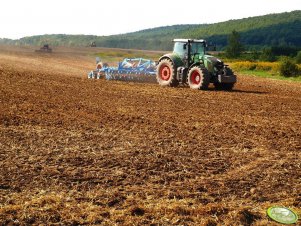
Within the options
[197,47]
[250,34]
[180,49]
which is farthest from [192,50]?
[250,34]

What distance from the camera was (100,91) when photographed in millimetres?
15648

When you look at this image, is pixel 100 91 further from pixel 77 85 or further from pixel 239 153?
pixel 239 153

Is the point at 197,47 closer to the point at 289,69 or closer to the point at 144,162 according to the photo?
the point at 144,162

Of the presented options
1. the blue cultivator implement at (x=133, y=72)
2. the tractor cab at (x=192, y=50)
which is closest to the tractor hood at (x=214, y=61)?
the tractor cab at (x=192, y=50)

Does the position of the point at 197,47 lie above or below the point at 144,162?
above

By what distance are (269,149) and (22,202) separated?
15.9 ft

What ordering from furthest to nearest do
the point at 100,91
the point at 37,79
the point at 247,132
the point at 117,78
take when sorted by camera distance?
the point at 117,78 → the point at 37,79 → the point at 100,91 → the point at 247,132

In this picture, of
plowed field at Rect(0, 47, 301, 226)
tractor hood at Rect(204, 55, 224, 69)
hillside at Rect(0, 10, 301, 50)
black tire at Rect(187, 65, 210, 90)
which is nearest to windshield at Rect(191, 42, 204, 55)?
tractor hood at Rect(204, 55, 224, 69)

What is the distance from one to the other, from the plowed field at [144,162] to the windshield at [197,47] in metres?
4.99

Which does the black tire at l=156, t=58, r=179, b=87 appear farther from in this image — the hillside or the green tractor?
the hillside

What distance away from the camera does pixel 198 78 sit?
16.9 meters

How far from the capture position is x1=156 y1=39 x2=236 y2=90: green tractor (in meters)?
16.7

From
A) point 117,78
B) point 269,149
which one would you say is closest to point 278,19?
point 117,78

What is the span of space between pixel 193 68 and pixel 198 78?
19.0 inches
